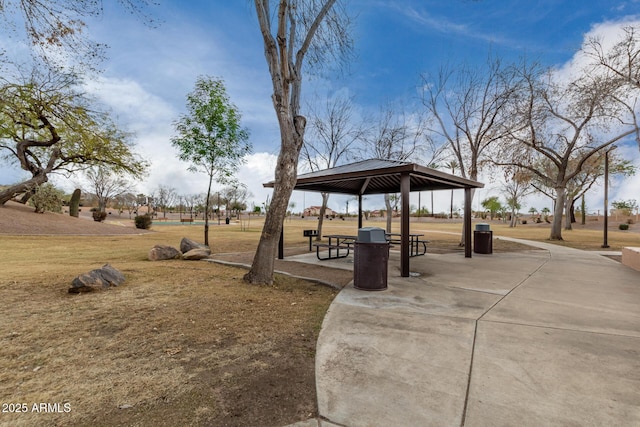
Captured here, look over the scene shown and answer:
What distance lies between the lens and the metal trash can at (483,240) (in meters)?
10.6

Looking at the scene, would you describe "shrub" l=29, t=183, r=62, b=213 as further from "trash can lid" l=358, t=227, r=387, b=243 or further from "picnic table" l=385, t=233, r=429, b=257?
"trash can lid" l=358, t=227, r=387, b=243

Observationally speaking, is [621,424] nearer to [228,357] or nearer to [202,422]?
[202,422]

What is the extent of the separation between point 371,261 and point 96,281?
4.62 m

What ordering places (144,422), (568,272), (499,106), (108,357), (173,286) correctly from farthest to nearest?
(499,106)
(568,272)
(173,286)
(108,357)
(144,422)

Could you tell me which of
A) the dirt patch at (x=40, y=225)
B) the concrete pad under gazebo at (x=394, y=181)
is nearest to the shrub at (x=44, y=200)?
the dirt patch at (x=40, y=225)

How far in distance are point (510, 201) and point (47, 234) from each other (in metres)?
51.7

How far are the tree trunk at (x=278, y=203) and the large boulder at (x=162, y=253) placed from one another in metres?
4.16

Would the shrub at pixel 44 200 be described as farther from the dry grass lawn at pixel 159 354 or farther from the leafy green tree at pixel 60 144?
the dry grass lawn at pixel 159 354

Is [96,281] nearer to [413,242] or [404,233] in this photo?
[404,233]

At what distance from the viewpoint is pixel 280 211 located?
5.52 metres

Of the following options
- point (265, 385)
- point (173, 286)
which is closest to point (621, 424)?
point (265, 385)

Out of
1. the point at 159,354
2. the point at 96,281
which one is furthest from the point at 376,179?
the point at 159,354

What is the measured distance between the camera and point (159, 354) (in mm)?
2746

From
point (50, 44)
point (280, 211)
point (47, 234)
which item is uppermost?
point (50, 44)
